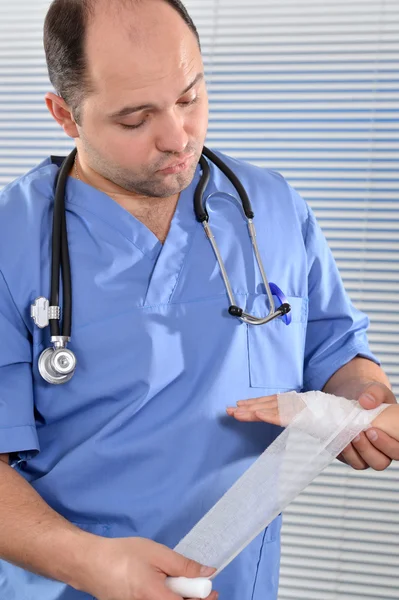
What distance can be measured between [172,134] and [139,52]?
13cm

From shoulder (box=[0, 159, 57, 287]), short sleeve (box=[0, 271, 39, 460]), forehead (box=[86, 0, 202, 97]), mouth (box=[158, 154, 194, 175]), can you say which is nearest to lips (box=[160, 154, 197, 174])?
mouth (box=[158, 154, 194, 175])

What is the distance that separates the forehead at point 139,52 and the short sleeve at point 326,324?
44 centimetres

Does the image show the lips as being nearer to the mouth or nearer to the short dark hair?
the mouth

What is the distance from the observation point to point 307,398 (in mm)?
1294

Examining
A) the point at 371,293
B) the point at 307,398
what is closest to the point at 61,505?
the point at 307,398

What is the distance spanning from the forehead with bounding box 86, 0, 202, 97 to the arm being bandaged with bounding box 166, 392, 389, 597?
540mm

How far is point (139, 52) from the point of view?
4.12ft

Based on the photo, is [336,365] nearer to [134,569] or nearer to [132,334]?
[132,334]

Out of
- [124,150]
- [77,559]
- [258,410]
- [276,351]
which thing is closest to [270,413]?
[258,410]

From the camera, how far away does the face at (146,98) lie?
1260 millimetres

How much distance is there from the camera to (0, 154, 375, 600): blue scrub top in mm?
1306

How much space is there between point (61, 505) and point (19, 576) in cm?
A: 15

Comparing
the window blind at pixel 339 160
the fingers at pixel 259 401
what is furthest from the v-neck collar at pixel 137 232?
the window blind at pixel 339 160

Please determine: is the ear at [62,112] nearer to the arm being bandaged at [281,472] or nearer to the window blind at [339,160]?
the arm being bandaged at [281,472]
